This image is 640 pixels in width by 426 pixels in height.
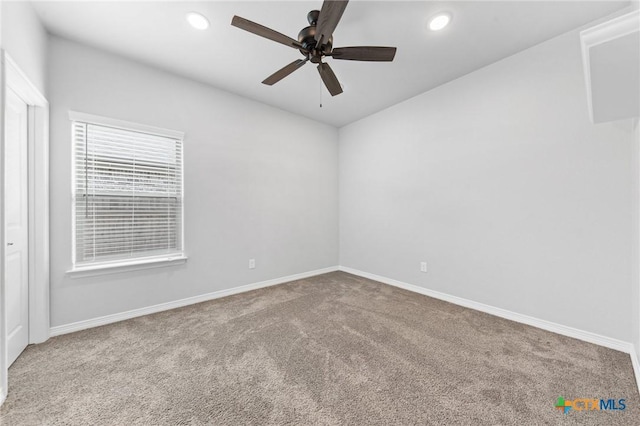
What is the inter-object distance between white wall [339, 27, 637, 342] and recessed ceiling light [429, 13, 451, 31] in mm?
969

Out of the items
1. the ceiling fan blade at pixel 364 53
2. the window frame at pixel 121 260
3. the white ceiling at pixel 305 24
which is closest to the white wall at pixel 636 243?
the white ceiling at pixel 305 24

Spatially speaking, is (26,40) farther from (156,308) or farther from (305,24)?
(156,308)

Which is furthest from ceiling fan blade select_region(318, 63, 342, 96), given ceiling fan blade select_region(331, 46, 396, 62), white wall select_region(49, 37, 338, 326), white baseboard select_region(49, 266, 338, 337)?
white baseboard select_region(49, 266, 338, 337)

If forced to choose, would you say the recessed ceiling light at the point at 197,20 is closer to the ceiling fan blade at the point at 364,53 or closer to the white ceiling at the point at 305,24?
the white ceiling at the point at 305,24

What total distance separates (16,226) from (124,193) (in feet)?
2.59

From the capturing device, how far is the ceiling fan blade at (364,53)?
1748 millimetres

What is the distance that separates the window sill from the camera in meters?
2.26

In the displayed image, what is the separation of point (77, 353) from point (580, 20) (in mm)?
4879

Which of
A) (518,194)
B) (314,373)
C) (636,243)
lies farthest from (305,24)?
(636,243)

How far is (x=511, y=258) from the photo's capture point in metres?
2.50

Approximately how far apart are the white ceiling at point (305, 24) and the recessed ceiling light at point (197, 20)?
0.05 metres

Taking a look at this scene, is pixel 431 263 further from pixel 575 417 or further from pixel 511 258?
pixel 575 417

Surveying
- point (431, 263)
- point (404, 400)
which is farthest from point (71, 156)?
point (431, 263)

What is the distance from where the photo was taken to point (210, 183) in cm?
303
